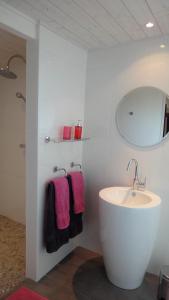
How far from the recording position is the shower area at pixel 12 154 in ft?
8.68

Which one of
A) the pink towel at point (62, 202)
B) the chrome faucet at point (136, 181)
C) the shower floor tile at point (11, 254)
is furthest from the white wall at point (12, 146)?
the chrome faucet at point (136, 181)

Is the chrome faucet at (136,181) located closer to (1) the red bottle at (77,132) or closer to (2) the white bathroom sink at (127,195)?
(2) the white bathroom sink at (127,195)

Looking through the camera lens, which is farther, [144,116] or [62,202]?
[144,116]

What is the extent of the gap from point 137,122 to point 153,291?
1567 millimetres

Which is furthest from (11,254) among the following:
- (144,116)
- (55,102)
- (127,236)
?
(144,116)

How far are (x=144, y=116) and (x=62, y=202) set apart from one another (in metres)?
1.14

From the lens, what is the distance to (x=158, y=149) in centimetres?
212

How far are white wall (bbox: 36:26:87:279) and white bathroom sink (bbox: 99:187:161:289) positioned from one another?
0.56 m

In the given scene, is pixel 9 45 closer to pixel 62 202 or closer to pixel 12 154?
pixel 12 154

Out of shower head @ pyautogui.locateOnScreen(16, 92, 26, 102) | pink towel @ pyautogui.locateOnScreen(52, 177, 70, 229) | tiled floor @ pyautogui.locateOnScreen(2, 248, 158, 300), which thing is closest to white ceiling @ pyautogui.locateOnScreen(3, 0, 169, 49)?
shower head @ pyautogui.locateOnScreen(16, 92, 26, 102)

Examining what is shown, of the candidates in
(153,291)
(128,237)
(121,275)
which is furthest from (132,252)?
(153,291)

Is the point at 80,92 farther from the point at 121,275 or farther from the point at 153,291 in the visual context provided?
the point at 153,291

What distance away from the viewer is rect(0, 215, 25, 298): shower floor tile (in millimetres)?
2064

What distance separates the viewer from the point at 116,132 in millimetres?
2340
